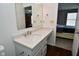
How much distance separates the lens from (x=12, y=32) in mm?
1165

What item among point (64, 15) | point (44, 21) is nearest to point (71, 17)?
point (64, 15)

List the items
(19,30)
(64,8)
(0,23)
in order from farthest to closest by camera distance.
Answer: (64,8) → (19,30) → (0,23)

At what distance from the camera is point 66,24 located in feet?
7.36

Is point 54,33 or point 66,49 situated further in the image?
point 54,33

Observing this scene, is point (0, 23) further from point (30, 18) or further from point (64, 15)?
point (64, 15)

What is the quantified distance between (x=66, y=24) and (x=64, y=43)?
1.86ft

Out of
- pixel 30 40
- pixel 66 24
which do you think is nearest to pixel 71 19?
pixel 66 24

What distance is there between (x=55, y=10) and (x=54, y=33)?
64 centimetres

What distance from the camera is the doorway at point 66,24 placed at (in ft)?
6.80

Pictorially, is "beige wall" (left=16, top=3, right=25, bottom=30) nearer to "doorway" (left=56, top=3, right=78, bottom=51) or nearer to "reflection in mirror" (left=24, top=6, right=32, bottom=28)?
"reflection in mirror" (left=24, top=6, right=32, bottom=28)

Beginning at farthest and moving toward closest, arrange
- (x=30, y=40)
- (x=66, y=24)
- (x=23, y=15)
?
(x=66, y=24) < (x=23, y=15) < (x=30, y=40)

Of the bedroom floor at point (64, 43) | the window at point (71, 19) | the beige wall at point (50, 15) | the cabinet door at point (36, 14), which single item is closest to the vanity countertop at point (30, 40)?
the cabinet door at point (36, 14)

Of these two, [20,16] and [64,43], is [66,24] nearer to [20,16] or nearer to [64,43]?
[64,43]

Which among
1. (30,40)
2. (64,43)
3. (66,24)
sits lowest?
(64,43)
